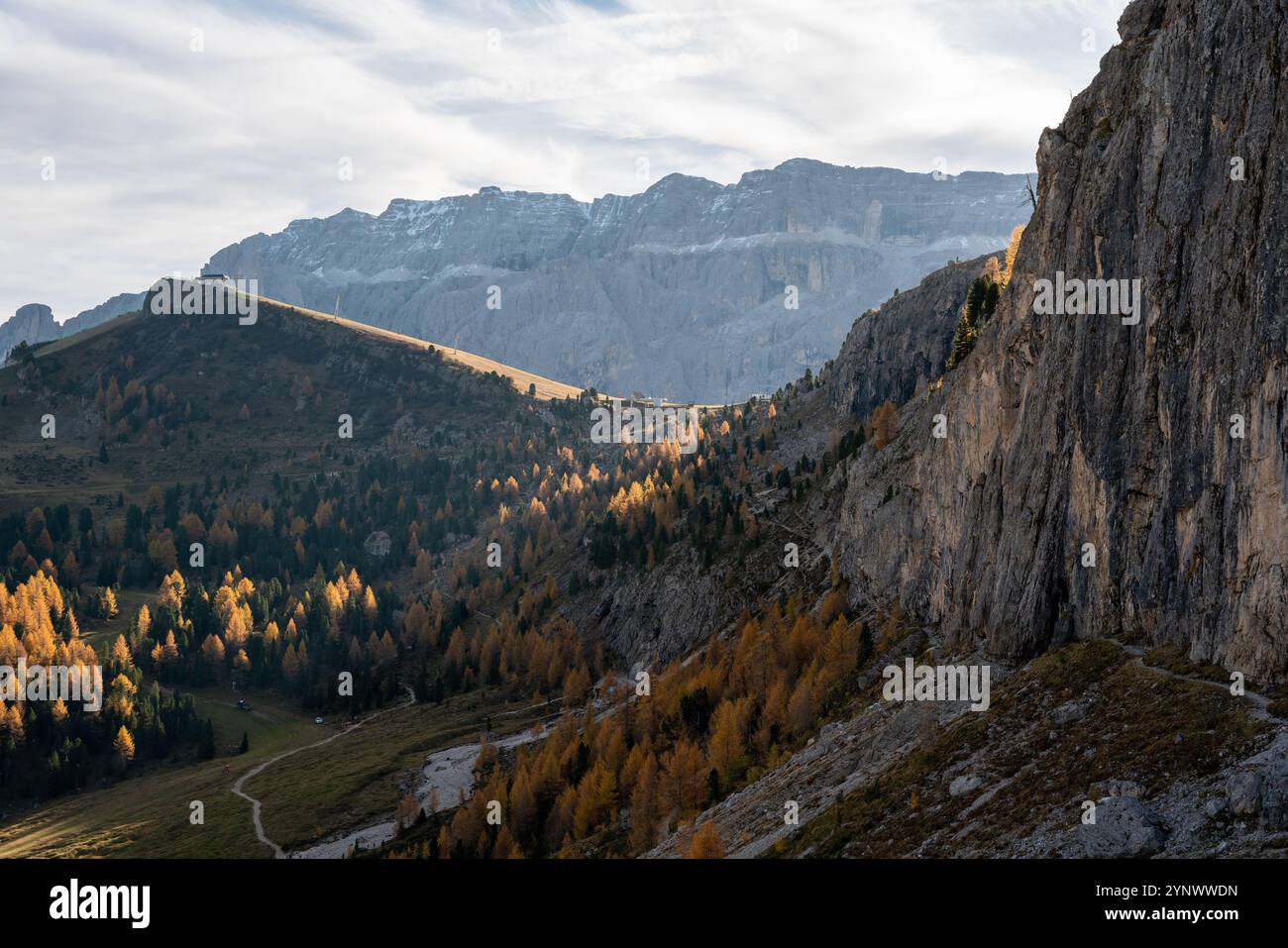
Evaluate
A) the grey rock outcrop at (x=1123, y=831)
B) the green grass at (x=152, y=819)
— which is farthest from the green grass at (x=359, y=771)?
the grey rock outcrop at (x=1123, y=831)

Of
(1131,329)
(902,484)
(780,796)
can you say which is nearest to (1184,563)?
(1131,329)

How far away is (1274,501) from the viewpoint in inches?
1832

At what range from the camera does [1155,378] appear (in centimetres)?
5747

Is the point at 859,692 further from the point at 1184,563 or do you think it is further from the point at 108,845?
the point at 108,845

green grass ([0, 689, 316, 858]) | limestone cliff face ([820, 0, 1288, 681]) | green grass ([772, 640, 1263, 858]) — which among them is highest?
limestone cliff face ([820, 0, 1288, 681])

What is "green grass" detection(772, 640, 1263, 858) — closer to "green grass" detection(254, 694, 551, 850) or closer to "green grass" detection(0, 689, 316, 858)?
"green grass" detection(254, 694, 551, 850)

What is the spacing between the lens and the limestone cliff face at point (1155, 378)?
48.5 m

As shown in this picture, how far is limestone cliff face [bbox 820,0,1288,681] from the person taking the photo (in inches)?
1911

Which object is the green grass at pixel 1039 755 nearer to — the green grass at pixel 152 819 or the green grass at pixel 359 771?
the green grass at pixel 359 771

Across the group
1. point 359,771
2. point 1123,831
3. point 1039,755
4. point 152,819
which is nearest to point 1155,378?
point 1039,755

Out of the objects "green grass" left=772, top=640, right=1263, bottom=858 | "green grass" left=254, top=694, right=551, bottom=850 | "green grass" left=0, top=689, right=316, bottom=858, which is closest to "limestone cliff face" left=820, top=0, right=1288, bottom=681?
"green grass" left=772, top=640, right=1263, bottom=858

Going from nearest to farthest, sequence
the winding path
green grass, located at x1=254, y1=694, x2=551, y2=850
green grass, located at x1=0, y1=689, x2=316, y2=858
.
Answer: the winding path < green grass, located at x1=0, y1=689, x2=316, y2=858 < green grass, located at x1=254, y1=694, x2=551, y2=850

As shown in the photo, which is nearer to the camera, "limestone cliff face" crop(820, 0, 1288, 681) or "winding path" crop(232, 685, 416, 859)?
"limestone cliff face" crop(820, 0, 1288, 681)
